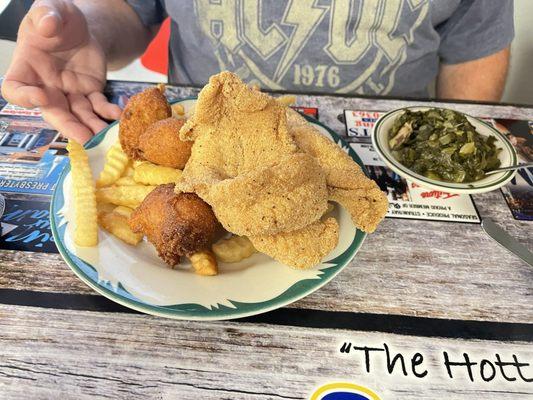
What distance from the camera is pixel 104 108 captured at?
58.7 inches

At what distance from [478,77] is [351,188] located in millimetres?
1284

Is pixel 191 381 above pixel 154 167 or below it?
below

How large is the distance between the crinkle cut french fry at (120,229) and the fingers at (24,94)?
1.90ft

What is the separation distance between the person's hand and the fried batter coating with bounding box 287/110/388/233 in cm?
78

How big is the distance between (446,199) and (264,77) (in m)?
0.89

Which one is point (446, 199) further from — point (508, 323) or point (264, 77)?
point (264, 77)

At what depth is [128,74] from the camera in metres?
2.98

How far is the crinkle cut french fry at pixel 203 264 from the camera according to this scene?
96 cm

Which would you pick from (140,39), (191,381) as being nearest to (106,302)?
(191,381)

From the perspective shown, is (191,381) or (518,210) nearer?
(191,381)

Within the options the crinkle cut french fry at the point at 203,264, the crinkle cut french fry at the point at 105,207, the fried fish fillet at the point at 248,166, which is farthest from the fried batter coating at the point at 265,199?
the crinkle cut french fry at the point at 105,207

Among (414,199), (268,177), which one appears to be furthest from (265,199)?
(414,199)

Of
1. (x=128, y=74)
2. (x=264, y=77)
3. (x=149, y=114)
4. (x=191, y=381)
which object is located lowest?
(x=128, y=74)

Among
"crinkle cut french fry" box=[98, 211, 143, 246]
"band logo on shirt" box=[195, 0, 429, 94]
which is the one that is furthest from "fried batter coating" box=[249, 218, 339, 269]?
"band logo on shirt" box=[195, 0, 429, 94]
